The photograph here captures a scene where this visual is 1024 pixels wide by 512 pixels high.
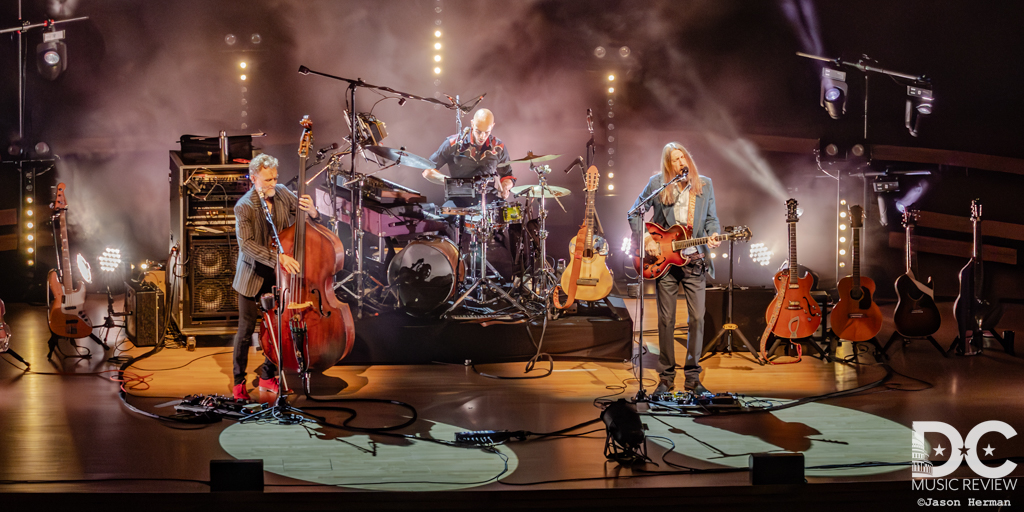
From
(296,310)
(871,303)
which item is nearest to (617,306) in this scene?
(871,303)

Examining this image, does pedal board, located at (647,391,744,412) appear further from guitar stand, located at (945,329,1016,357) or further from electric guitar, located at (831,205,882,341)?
guitar stand, located at (945,329,1016,357)

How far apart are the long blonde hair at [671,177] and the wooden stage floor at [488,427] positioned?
149 cm

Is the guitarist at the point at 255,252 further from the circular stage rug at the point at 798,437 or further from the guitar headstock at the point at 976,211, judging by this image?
the guitar headstock at the point at 976,211

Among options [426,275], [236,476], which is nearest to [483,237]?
[426,275]

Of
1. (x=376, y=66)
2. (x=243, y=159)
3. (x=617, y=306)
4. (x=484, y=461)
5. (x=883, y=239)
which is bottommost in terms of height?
(x=484, y=461)

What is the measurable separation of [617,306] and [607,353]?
103cm

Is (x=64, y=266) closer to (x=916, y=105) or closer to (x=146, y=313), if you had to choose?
(x=146, y=313)

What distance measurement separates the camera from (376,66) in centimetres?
948

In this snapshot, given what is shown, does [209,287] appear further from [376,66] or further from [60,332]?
[376,66]

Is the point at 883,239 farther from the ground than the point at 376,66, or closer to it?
closer to it

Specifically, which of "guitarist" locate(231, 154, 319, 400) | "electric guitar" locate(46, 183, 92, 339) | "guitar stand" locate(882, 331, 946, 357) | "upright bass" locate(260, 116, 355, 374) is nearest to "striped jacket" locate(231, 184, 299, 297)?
"guitarist" locate(231, 154, 319, 400)

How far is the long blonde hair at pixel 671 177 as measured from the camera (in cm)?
468

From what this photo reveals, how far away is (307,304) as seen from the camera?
4156 millimetres

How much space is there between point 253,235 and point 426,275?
1.95 m
